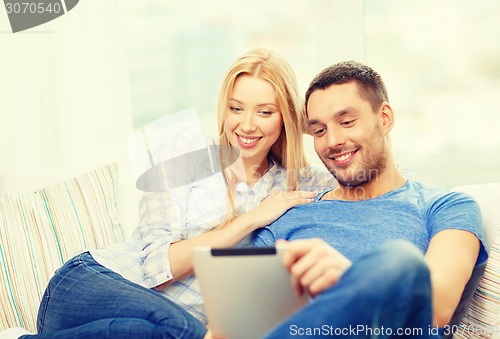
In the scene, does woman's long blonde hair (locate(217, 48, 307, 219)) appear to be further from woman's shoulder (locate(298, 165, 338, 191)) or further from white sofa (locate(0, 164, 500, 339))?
white sofa (locate(0, 164, 500, 339))

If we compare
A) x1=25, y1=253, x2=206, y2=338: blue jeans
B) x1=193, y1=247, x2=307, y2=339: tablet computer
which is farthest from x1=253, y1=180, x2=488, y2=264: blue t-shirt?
x1=193, y1=247, x2=307, y2=339: tablet computer

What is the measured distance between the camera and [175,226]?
1.91 m

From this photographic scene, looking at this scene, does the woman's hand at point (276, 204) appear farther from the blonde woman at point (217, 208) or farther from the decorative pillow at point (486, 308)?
the decorative pillow at point (486, 308)

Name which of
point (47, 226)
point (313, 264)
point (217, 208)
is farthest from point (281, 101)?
point (313, 264)

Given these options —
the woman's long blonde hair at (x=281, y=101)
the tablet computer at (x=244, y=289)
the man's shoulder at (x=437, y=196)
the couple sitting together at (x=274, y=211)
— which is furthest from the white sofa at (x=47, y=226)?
the tablet computer at (x=244, y=289)

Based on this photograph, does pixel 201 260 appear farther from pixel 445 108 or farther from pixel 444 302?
pixel 445 108

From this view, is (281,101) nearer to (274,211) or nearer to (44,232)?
(274,211)

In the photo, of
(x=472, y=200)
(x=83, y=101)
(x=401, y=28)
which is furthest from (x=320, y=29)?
(x=472, y=200)

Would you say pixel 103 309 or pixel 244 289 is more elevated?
pixel 244 289

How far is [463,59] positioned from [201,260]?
2070 millimetres

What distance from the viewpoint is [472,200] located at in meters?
1.71

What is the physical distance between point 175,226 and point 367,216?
0.52 metres

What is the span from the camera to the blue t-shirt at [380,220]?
1.67 meters

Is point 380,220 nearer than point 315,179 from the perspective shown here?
Yes
